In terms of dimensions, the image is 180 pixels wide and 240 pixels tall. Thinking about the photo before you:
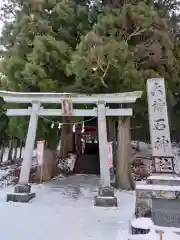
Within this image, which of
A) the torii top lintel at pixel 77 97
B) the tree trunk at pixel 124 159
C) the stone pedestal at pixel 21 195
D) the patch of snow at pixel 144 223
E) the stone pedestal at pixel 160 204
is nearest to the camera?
the patch of snow at pixel 144 223

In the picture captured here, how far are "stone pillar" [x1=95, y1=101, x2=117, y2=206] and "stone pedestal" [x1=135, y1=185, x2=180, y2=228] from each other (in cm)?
242

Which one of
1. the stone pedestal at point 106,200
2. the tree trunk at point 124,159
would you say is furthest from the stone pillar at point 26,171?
the tree trunk at point 124,159

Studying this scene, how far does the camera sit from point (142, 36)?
1080cm

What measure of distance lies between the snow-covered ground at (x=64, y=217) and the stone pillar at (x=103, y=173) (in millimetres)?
281

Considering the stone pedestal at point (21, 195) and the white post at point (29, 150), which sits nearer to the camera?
the stone pedestal at point (21, 195)

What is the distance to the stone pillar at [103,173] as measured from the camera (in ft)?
26.9

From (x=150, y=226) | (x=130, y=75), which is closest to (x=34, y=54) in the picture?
(x=130, y=75)

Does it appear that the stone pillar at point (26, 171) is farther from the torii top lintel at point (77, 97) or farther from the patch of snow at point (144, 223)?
the patch of snow at point (144, 223)

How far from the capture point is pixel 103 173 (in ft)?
28.6

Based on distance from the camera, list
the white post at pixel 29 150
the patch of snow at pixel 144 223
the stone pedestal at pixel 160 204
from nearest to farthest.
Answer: the patch of snow at pixel 144 223 → the stone pedestal at pixel 160 204 → the white post at pixel 29 150

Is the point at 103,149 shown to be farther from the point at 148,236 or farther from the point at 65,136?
the point at 65,136

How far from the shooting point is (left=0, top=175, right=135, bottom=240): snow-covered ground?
5.70m

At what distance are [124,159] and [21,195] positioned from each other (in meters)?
4.30

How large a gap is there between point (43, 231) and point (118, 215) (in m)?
2.28
